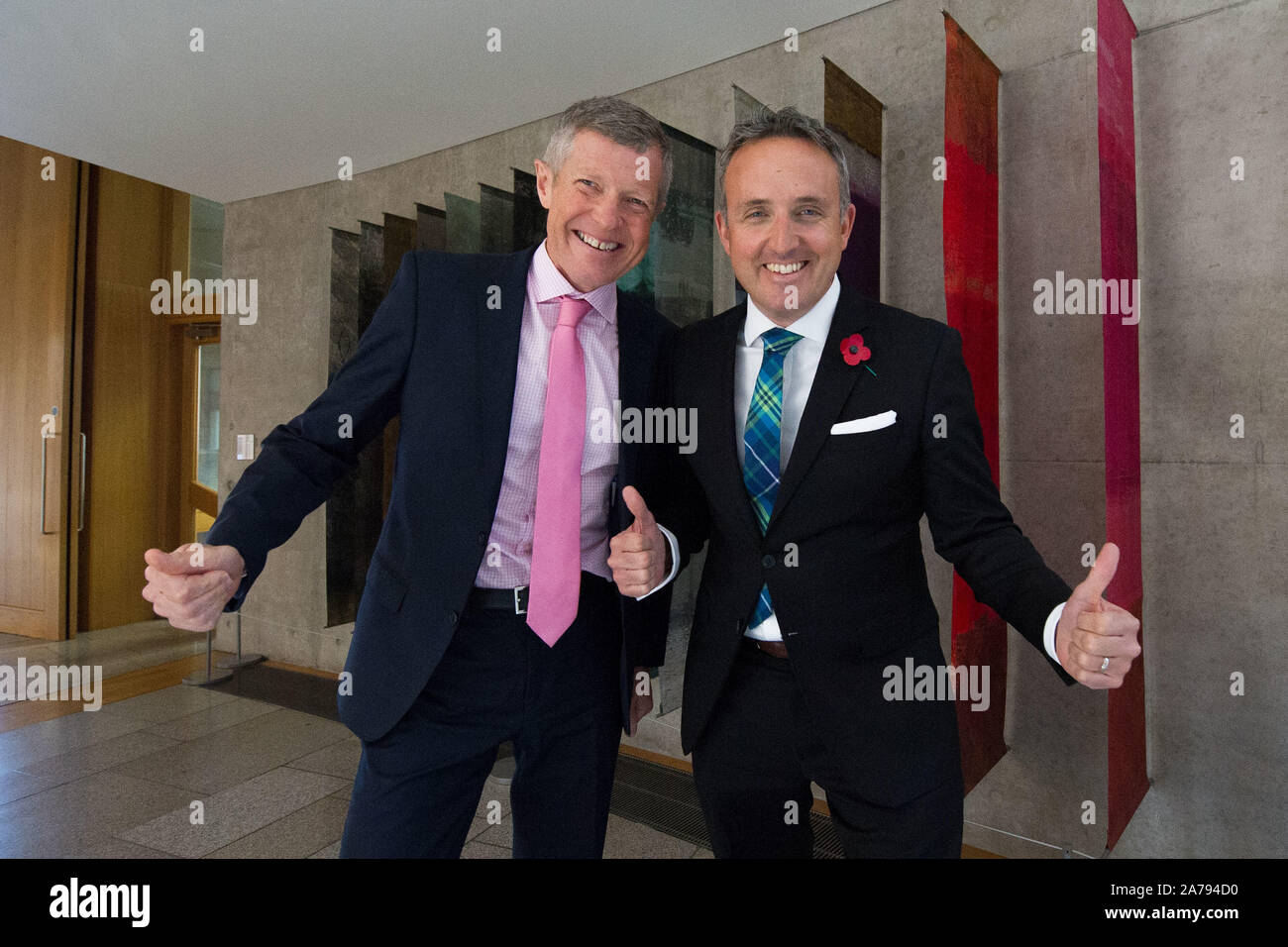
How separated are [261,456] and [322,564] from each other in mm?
4023

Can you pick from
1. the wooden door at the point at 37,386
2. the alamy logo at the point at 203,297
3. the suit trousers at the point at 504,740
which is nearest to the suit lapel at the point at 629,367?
the suit trousers at the point at 504,740

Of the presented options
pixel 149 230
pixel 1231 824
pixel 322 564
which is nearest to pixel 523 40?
pixel 322 564

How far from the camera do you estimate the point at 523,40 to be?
3.20 metres

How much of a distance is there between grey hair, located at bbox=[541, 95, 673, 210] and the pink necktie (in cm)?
37

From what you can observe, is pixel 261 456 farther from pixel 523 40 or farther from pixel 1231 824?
pixel 1231 824

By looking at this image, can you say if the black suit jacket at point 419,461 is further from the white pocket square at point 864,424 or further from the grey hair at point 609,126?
the white pocket square at point 864,424

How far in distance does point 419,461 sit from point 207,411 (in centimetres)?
664

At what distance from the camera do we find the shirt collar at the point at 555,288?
58.1 inches

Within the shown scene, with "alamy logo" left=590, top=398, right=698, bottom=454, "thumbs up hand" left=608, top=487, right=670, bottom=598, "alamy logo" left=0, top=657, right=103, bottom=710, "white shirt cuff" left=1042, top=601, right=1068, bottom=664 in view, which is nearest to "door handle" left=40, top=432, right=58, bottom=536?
"alamy logo" left=0, top=657, right=103, bottom=710

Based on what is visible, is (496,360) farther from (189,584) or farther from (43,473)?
(43,473)

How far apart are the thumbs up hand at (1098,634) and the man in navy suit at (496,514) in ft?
2.47

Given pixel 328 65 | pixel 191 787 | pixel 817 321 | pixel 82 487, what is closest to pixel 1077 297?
→ pixel 817 321

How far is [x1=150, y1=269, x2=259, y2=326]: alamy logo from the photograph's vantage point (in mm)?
5398

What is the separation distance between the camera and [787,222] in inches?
50.8
